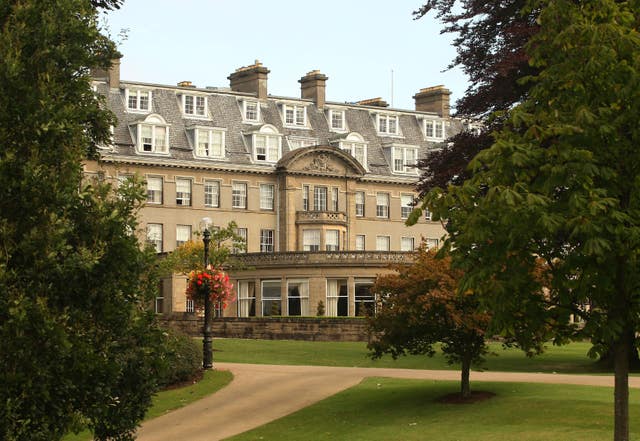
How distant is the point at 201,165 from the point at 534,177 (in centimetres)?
6448

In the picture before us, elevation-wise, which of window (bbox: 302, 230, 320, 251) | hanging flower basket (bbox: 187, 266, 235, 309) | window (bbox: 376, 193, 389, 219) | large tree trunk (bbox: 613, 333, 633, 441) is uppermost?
window (bbox: 376, 193, 389, 219)

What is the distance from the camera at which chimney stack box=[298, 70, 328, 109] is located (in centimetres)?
8838

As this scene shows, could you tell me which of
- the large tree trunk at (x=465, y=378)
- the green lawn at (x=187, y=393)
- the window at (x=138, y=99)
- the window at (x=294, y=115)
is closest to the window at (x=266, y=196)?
the window at (x=294, y=115)

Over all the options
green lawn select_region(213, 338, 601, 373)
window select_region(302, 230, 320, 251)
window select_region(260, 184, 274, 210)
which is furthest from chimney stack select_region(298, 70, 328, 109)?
green lawn select_region(213, 338, 601, 373)

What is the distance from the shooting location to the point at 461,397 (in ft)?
93.4

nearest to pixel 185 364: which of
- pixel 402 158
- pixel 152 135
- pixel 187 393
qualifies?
pixel 187 393

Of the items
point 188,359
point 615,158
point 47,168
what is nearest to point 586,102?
point 615,158

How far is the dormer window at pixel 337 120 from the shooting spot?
88.4 metres

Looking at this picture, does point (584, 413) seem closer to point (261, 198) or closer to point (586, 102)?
point (586, 102)

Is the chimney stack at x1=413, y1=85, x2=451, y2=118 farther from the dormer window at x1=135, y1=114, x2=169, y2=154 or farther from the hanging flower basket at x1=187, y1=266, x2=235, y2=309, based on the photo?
the hanging flower basket at x1=187, y1=266, x2=235, y2=309

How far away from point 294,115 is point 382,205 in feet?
29.9

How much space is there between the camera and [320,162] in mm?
83312

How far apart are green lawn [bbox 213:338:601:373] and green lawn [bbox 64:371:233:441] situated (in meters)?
5.94

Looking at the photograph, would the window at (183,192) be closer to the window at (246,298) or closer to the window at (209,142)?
the window at (209,142)
